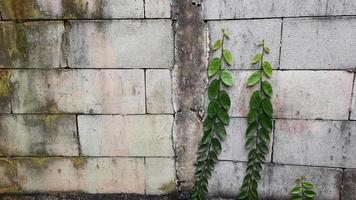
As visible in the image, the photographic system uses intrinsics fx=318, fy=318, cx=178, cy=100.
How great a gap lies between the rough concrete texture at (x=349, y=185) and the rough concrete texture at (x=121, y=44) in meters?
1.98

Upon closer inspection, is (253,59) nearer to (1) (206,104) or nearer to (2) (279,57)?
(2) (279,57)

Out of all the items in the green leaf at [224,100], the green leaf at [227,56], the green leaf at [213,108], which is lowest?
the green leaf at [213,108]

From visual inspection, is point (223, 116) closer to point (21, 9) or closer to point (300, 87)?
point (300, 87)

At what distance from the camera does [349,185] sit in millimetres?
3049

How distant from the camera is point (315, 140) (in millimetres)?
2988

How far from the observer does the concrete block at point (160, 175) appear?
3232mm

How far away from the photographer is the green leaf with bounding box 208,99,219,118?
3.00 metres


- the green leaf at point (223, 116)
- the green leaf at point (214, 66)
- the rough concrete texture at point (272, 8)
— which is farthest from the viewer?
the green leaf at point (223, 116)

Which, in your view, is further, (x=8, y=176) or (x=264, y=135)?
(x=8, y=176)

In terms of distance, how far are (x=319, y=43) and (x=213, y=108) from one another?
1.09 meters

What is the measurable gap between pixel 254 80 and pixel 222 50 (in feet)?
1.31

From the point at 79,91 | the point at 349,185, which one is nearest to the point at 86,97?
the point at 79,91

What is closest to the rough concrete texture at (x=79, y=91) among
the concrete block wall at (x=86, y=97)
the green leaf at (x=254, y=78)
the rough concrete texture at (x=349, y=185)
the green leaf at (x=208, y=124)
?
the concrete block wall at (x=86, y=97)

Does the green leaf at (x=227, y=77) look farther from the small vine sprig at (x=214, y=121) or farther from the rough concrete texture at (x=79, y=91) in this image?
the rough concrete texture at (x=79, y=91)
